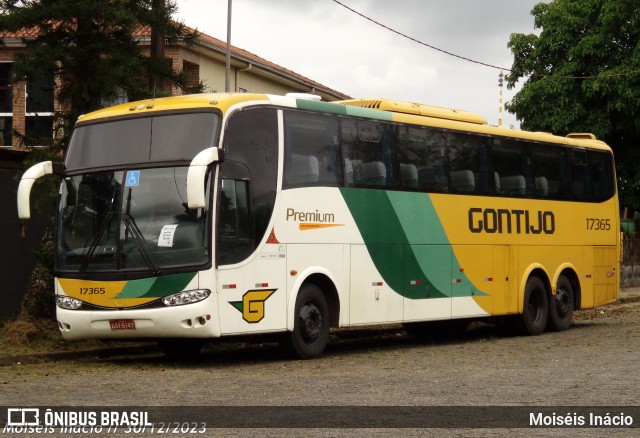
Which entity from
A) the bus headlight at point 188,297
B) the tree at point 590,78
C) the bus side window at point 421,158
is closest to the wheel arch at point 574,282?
the bus side window at point 421,158

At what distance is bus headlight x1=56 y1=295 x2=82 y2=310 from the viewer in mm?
15719

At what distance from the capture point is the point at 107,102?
1905cm

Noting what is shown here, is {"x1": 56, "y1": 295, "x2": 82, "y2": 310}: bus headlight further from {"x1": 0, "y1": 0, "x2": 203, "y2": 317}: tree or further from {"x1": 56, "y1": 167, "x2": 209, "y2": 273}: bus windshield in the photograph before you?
{"x1": 0, "y1": 0, "x2": 203, "y2": 317}: tree

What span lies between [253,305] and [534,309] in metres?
8.36

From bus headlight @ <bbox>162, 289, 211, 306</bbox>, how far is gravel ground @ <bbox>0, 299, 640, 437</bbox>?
833 millimetres

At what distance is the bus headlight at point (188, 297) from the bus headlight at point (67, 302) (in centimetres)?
136

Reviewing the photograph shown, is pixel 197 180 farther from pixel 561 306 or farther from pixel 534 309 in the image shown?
pixel 561 306

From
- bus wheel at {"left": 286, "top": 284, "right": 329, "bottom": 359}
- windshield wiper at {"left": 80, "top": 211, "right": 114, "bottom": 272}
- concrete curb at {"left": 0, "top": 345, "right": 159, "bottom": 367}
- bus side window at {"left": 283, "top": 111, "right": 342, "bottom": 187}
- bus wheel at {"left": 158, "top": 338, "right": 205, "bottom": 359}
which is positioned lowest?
concrete curb at {"left": 0, "top": 345, "right": 159, "bottom": 367}

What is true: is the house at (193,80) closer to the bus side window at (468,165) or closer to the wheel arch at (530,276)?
the bus side window at (468,165)

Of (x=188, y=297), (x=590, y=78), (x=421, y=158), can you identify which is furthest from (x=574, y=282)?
(x=590, y=78)

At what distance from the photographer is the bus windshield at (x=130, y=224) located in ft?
49.8

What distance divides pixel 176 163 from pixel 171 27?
468cm

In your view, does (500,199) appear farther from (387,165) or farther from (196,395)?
(196,395)

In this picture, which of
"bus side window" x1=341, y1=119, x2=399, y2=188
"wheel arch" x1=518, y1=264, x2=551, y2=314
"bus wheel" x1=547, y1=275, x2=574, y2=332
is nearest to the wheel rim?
"bus side window" x1=341, y1=119, x2=399, y2=188
